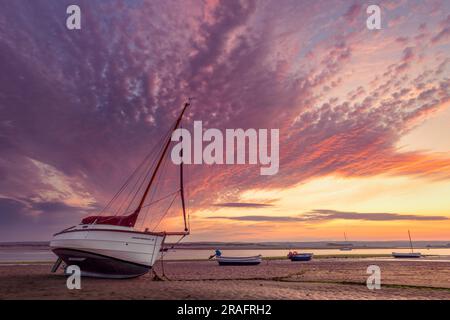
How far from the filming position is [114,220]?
28.0 metres

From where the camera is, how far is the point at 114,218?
28.1m

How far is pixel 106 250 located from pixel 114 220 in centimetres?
288

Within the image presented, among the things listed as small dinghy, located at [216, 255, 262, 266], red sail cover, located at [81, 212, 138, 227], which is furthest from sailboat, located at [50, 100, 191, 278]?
small dinghy, located at [216, 255, 262, 266]

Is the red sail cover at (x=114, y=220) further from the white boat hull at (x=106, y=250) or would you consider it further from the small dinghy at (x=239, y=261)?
the small dinghy at (x=239, y=261)

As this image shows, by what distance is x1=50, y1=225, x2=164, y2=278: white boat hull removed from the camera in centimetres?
2586

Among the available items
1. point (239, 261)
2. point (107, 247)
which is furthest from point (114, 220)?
point (239, 261)

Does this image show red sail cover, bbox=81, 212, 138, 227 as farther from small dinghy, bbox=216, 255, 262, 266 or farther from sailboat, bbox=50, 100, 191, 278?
small dinghy, bbox=216, 255, 262, 266

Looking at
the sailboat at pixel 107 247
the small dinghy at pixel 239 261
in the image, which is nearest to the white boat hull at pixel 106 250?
the sailboat at pixel 107 247

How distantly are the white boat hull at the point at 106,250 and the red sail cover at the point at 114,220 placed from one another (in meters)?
0.80

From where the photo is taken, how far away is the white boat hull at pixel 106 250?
25859mm

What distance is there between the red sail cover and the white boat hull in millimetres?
801

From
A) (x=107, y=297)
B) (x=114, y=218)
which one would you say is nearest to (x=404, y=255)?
(x=114, y=218)

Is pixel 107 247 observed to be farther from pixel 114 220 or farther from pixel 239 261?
pixel 239 261
